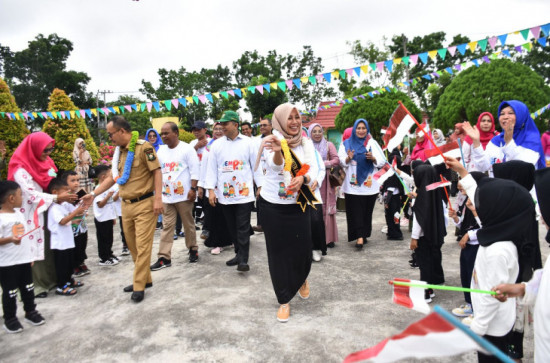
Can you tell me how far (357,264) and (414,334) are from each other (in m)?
3.81

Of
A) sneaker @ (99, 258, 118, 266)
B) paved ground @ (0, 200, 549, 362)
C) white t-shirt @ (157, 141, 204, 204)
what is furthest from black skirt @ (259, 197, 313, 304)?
sneaker @ (99, 258, 118, 266)

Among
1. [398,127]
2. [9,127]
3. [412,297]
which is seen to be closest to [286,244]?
[398,127]

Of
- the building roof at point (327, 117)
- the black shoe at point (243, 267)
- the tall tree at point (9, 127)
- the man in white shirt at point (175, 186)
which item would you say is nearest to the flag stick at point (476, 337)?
the black shoe at point (243, 267)

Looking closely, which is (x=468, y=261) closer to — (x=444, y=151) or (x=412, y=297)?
(x=444, y=151)

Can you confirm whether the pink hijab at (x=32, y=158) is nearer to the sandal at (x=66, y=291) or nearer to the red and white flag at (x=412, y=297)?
the sandal at (x=66, y=291)

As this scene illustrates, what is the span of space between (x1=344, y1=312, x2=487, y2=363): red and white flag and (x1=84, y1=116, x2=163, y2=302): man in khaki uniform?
3.27m

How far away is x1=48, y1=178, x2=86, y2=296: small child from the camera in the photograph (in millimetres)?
4023

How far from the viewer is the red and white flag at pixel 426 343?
0.93 m

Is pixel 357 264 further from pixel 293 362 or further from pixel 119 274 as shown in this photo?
pixel 119 274

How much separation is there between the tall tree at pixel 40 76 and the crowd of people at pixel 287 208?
116 ft

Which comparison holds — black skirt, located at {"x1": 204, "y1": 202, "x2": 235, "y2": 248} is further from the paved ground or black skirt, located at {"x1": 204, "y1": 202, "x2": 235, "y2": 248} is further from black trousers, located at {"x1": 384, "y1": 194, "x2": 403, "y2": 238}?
black trousers, located at {"x1": 384, "y1": 194, "x2": 403, "y2": 238}

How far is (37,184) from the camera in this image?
12.9 feet

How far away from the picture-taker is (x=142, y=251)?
12.6ft

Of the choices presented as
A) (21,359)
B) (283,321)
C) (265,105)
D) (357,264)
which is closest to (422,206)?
(357,264)
